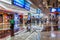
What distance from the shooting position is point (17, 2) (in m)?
7.94

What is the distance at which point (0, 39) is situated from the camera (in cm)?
1106

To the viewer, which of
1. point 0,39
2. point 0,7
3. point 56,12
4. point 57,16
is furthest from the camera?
point 57,16

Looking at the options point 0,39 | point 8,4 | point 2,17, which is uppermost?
point 8,4

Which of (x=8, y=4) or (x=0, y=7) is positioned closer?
(x=0, y=7)

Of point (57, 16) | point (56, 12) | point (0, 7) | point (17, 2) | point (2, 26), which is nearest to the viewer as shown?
point (17, 2)

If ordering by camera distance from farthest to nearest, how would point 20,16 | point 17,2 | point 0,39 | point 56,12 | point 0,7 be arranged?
1. point 20,16
2. point 56,12
3. point 0,7
4. point 0,39
5. point 17,2

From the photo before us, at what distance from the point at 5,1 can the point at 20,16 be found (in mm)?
11859

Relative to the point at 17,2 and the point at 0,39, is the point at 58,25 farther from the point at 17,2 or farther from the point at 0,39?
the point at 17,2

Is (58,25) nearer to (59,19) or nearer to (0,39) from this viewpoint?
(59,19)

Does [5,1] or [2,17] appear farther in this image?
[2,17]

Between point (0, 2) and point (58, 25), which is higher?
point (0, 2)

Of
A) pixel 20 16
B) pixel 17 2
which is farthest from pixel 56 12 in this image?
pixel 17 2

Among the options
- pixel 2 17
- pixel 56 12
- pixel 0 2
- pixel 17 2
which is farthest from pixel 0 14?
pixel 17 2

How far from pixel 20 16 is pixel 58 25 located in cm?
945
